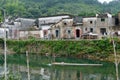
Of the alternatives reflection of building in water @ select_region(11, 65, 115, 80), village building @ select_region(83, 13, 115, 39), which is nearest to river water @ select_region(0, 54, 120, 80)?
reflection of building in water @ select_region(11, 65, 115, 80)

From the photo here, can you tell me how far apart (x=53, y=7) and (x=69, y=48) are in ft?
203

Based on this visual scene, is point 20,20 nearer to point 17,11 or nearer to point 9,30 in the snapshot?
point 9,30

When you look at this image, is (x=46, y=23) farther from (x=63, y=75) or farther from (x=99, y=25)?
(x=63, y=75)

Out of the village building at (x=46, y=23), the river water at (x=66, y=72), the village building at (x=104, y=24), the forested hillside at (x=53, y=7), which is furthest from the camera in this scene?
the forested hillside at (x=53, y=7)

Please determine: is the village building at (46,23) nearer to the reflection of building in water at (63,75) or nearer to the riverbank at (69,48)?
the riverbank at (69,48)

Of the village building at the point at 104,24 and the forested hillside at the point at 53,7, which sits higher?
the forested hillside at the point at 53,7

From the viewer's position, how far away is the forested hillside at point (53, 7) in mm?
94438

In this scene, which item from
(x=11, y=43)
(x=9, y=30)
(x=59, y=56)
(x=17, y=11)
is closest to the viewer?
(x=59, y=56)

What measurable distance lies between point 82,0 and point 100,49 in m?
79.4

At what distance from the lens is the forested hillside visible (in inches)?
3718

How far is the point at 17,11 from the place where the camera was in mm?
94250

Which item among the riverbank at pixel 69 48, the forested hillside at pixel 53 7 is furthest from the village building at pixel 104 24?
the forested hillside at pixel 53 7

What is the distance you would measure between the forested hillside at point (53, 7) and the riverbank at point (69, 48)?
113 feet

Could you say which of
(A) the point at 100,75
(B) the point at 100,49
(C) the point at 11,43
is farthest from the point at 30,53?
(A) the point at 100,75
